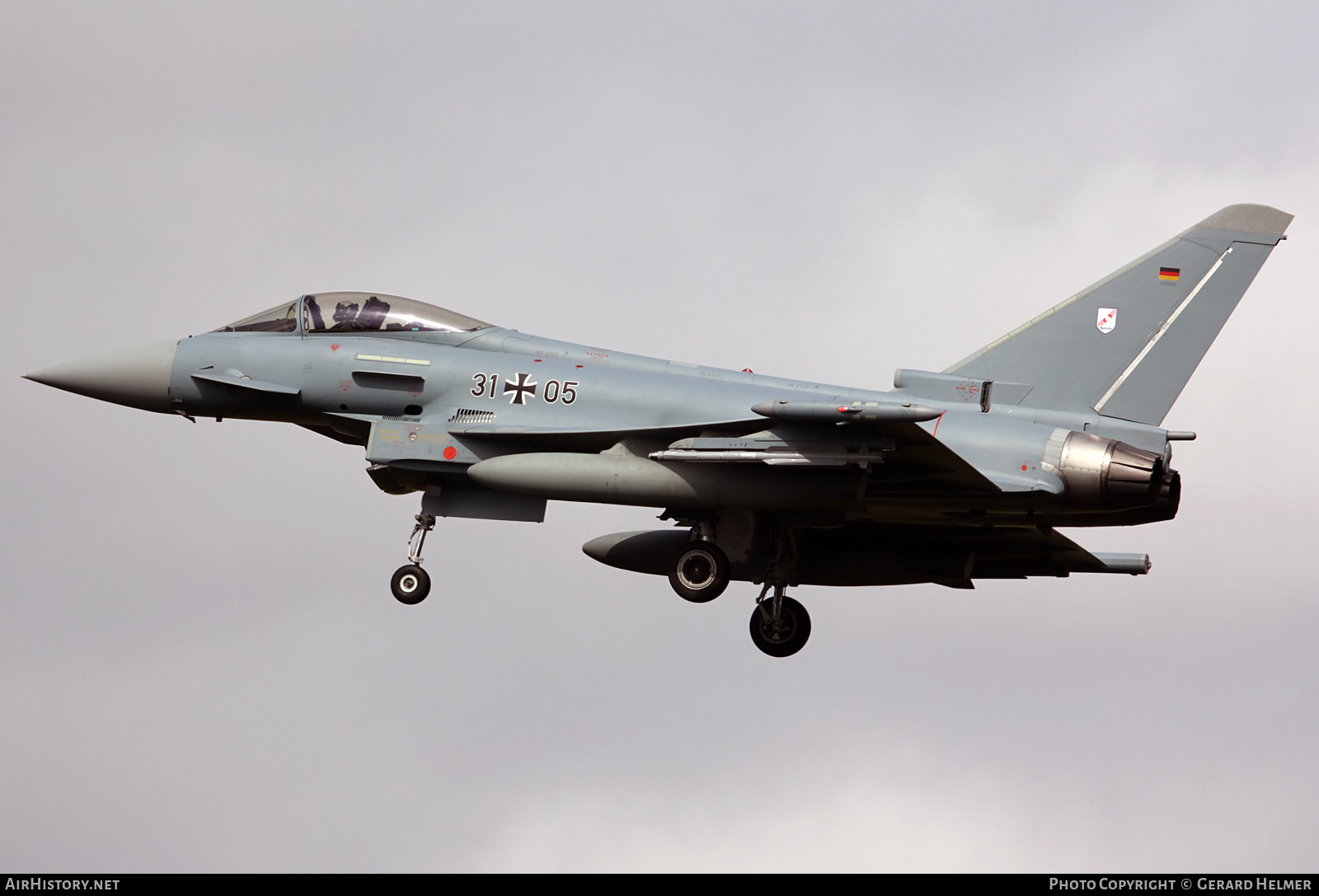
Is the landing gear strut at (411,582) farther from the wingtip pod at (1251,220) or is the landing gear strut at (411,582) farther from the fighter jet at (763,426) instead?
the wingtip pod at (1251,220)

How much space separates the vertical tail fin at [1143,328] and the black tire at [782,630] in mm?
3993

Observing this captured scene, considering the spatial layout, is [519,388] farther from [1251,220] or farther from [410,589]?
[1251,220]

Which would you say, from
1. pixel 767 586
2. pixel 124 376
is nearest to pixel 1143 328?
pixel 767 586

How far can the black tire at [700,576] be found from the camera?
20281 mm

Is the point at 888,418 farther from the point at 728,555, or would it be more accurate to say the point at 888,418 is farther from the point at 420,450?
the point at 420,450

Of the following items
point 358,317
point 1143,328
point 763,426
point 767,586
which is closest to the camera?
point 763,426

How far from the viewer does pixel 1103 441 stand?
1866cm

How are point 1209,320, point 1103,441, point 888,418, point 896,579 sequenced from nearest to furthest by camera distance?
point 888,418 < point 1103,441 < point 1209,320 < point 896,579

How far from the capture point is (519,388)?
67.5 ft

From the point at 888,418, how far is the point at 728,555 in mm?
3953

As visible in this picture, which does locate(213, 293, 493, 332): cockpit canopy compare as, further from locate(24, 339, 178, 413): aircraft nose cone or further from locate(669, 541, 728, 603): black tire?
locate(669, 541, 728, 603): black tire

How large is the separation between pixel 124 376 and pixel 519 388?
16.9ft
